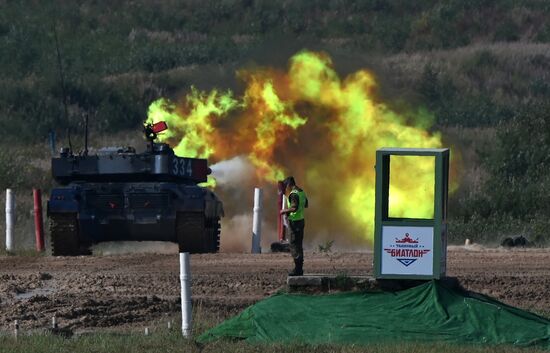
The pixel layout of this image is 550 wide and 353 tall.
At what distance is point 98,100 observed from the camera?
59531mm

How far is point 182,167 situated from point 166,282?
7002 millimetres

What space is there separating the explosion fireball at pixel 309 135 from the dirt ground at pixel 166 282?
5717 mm

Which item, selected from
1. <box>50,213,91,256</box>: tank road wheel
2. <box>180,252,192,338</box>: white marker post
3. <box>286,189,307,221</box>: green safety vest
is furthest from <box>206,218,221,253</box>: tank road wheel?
<box>180,252,192,338</box>: white marker post

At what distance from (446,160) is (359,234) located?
48.3 ft

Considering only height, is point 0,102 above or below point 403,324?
above

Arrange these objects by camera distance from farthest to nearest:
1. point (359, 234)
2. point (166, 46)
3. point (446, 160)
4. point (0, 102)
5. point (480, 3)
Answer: point (480, 3)
point (166, 46)
point (0, 102)
point (359, 234)
point (446, 160)

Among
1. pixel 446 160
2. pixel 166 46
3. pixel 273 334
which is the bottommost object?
pixel 273 334

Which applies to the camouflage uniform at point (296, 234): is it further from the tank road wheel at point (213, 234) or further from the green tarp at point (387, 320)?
the tank road wheel at point (213, 234)

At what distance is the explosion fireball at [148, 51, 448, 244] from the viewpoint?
35.2 m

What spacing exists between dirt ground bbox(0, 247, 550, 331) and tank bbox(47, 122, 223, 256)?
0.89 m

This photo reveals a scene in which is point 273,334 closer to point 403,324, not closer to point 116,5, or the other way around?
point 403,324

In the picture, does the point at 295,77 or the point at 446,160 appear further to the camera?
the point at 295,77

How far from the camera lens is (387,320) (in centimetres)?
1883

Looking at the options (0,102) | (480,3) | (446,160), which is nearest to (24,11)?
(0,102)
